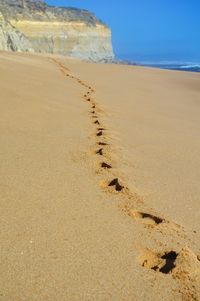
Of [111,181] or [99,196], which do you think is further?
[111,181]

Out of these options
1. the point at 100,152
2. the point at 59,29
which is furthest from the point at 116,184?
the point at 59,29

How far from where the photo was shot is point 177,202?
2826 mm

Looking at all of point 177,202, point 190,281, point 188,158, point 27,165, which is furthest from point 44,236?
point 188,158

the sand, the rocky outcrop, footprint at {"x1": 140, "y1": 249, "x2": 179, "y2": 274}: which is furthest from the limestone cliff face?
footprint at {"x1": 140, "y1": 249, "x2": 179, "y2": 274}

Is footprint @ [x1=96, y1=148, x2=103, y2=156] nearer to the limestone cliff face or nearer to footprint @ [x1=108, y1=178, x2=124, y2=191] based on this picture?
footprint @ [x1=108, y1=178, x2=124, y2=191]

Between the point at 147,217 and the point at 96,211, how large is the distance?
26 cm

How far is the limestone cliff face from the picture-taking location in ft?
168

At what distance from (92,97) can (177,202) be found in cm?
492

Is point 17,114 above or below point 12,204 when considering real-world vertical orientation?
below

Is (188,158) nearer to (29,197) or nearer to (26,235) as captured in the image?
(29,197)

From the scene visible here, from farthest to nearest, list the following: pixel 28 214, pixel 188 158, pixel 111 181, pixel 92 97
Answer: pixel 92 97 → pixel 188 158 → pixel 111 181 → pixel 28 214

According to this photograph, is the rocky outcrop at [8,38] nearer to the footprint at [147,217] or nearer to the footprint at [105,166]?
the footprint at [105,166]

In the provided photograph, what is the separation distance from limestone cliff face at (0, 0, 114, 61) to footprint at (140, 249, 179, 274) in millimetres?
46748

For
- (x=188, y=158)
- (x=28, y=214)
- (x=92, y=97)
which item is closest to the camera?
(x=28, y=214)
